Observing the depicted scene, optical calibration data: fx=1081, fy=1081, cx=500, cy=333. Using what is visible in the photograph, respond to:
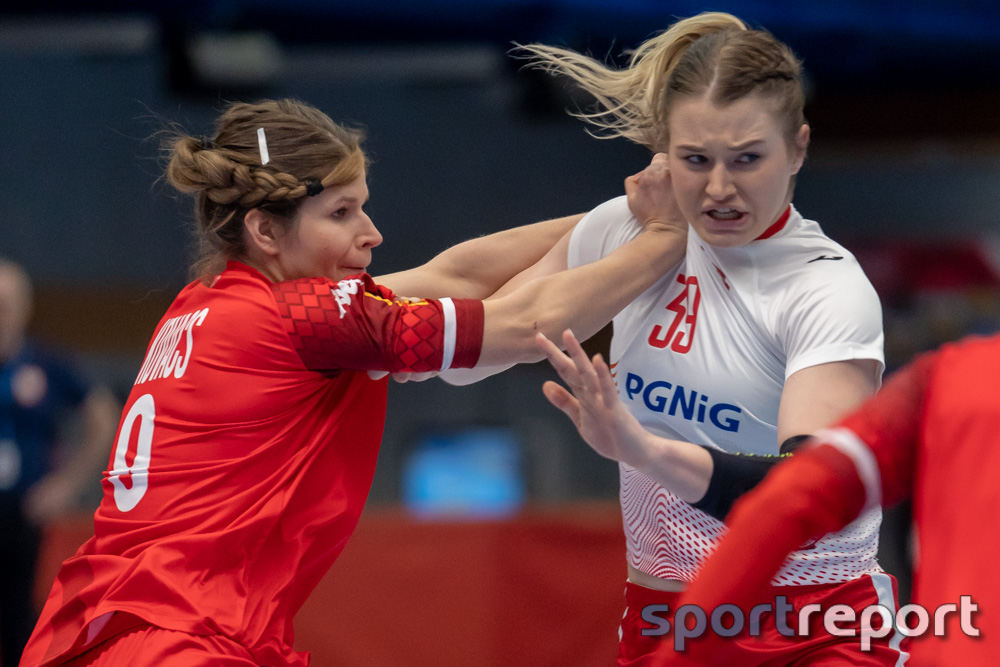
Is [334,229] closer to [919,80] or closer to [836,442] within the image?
[836,442]

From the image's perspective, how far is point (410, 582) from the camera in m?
4.74

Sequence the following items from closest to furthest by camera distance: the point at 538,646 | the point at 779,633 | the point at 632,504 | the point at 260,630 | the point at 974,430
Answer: the point at 974,430 < the point at 260,630 < the point at 779,633 < the point at 632,504 < the point at 538,646

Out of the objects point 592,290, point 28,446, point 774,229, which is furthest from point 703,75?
point 28,446

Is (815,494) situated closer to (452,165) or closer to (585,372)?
(585,372)

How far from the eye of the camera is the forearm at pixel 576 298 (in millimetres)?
2281

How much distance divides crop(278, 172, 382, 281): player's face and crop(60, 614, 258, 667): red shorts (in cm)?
79

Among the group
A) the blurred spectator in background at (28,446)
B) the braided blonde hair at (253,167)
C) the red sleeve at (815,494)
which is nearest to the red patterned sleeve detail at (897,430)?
the red sleeve at (815,494)

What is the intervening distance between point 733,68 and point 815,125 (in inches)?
262

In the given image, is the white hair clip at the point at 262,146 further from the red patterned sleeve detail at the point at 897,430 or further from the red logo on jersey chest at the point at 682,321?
the red patterned sleeve detail at the point at 897,430

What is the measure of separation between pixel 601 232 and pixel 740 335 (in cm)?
49

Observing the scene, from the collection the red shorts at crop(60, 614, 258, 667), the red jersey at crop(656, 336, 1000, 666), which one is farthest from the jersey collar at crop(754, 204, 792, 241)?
the red shorts at crop(60, 614, 258, 667)

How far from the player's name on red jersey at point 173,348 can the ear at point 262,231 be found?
20cm

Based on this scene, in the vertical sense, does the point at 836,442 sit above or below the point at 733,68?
below

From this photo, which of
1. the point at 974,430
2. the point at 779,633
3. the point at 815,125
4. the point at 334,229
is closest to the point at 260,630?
the point at 334,229
